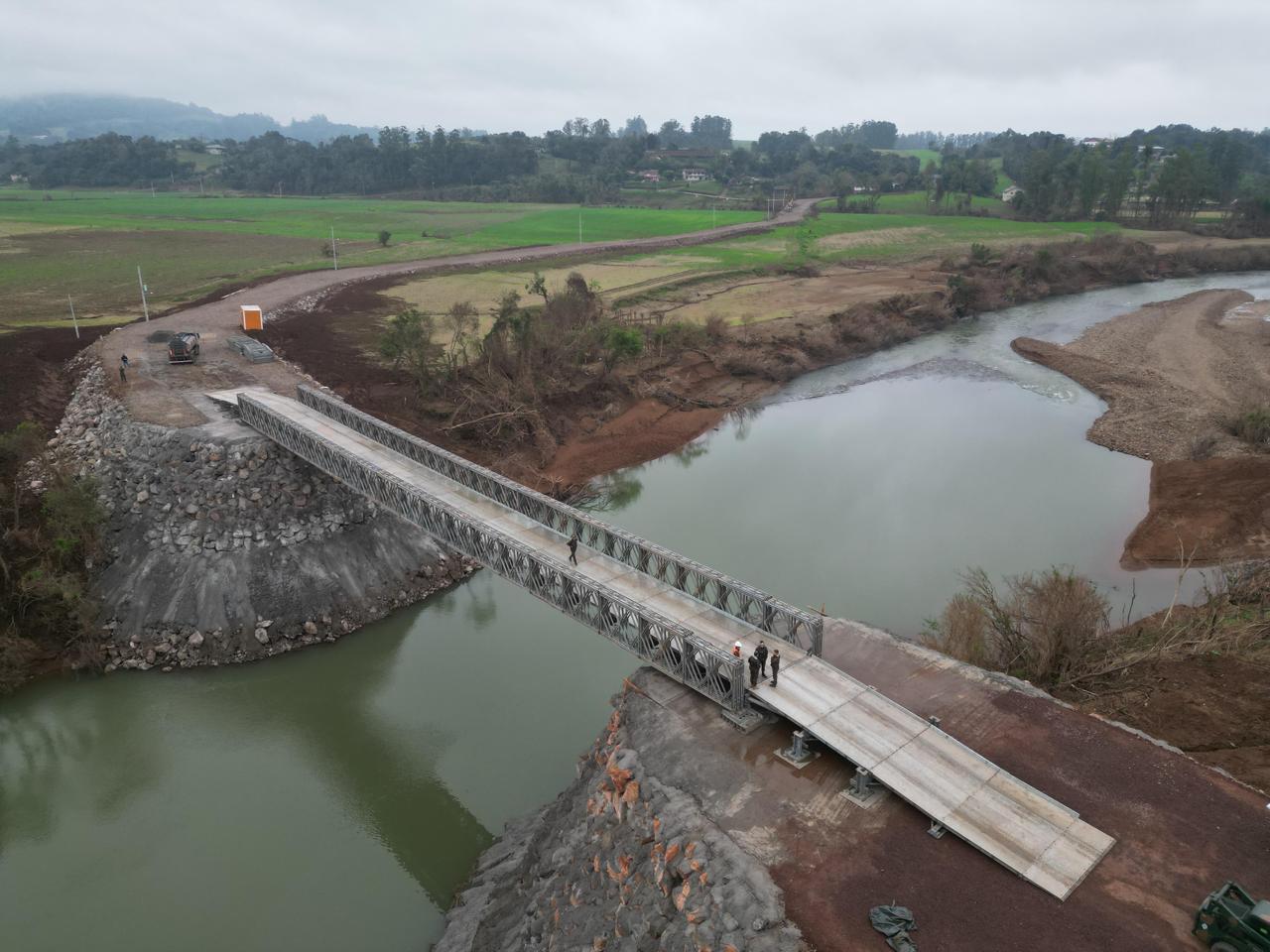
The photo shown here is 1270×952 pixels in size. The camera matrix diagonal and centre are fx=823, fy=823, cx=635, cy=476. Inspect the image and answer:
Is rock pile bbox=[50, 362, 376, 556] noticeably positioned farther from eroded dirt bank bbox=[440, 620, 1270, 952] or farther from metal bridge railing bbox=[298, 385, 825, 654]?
eroded dirt bank bbox=[440, 620, 1270, 952]

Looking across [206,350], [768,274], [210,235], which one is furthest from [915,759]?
[210,235]

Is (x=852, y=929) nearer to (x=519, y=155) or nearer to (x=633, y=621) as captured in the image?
(x=633, y=621)

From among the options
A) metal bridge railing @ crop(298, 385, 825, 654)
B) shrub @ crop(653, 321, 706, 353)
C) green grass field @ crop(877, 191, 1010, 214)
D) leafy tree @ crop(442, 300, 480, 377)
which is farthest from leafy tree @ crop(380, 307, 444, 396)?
green grass field @ crop(877, 191, 1010, 214)

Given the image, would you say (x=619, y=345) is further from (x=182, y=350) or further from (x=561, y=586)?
(x=561, y=586)

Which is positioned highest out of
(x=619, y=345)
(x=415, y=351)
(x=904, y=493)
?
(x=415, y=351)

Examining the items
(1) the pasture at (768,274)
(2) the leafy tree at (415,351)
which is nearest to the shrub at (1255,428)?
(1) the pasture at (768,274)

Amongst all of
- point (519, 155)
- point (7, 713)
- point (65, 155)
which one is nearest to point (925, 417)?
point (7, 713)
